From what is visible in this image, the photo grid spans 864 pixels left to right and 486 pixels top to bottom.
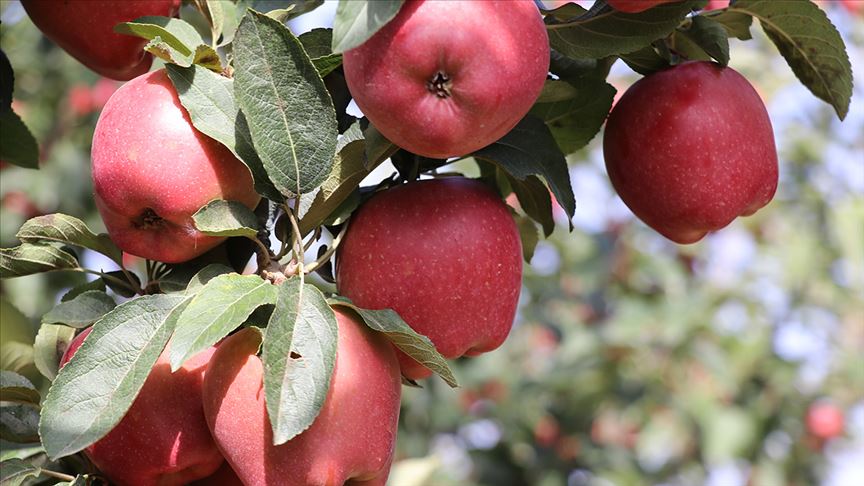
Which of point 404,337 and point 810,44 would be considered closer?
point 404,337

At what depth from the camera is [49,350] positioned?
3.58 feet

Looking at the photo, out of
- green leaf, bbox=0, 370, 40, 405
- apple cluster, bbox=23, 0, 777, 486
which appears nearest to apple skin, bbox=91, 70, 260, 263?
apple cluster, bbox=23, 0, 777, 486

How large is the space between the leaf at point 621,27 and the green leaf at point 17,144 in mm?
734

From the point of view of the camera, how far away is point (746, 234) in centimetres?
444

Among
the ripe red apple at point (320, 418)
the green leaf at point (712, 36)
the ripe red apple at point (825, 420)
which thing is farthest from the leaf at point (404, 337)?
the ripe red apple at point (825, 420)

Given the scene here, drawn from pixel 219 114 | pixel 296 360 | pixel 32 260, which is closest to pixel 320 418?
pixel 296 360

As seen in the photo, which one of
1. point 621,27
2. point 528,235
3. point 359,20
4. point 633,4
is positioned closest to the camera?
point 359,20

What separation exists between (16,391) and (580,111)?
25.9 inches

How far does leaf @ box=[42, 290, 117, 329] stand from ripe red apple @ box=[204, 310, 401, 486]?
0.18 metres

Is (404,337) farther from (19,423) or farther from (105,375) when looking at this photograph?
(19,423)

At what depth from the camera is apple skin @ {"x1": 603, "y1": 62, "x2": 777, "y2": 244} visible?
3.34 feet

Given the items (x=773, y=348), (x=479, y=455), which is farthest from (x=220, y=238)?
(x=773, y=348)

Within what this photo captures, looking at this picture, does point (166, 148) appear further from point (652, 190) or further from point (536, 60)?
point (652, 190)

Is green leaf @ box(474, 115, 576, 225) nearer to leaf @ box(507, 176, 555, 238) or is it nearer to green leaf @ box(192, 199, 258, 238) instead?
leaf @ box(507, 176, 555, 238)
